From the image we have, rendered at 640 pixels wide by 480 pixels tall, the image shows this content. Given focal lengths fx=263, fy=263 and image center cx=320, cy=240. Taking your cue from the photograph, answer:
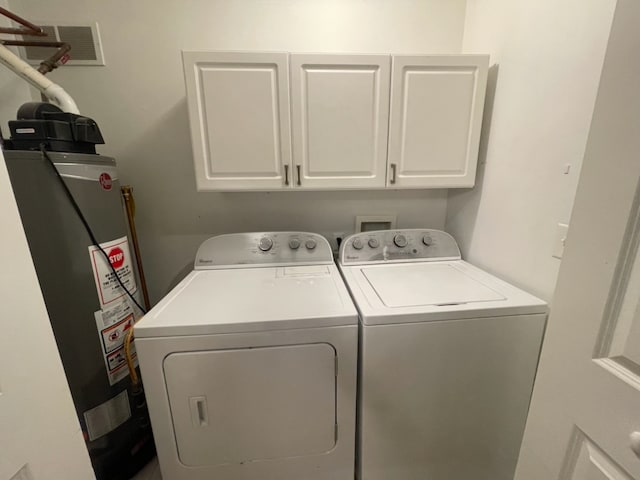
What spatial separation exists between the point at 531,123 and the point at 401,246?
81 centimetres

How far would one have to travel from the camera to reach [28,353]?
0.59 meters

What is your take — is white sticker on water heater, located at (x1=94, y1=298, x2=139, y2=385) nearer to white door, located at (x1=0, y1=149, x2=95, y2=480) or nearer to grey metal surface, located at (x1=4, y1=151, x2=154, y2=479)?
grey metal surface, located at (x1=4, y1=151, x2=154, y2=479)

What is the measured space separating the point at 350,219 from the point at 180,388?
1.27 m

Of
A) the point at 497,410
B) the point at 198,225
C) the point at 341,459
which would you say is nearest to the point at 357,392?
the point at 341,459

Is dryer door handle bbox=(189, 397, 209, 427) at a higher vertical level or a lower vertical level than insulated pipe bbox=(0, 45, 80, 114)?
lower

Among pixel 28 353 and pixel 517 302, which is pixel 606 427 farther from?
pixel 28 353

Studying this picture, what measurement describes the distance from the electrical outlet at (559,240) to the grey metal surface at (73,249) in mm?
1889

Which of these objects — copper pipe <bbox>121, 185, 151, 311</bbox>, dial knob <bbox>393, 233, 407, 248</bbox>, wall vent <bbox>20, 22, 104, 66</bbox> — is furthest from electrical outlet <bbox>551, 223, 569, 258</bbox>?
wall vent <bbox>20, 22, 104, 66</bbox>

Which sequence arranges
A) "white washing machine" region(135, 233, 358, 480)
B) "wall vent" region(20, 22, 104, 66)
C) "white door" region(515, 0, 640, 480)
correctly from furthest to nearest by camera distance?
"wall vent" region(20, 22, 104, 66), "white washing machine" region(135, 233, 358, 480), "white door" region(515, 0, 640, 480)

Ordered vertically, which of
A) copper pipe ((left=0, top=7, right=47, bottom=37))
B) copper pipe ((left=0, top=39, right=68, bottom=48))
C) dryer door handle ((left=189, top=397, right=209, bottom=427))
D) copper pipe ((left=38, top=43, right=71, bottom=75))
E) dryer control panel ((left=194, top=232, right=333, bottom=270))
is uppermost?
copper pipe ((left=0, top=7, right=47, bottom=37))

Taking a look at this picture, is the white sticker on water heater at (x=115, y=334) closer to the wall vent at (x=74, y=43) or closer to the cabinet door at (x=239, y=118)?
the cabinet door at (x=239, y=118)

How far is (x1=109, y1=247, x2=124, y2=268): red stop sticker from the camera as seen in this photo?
118 cm

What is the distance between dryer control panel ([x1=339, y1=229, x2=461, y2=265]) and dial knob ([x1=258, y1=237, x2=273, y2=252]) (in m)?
0.41

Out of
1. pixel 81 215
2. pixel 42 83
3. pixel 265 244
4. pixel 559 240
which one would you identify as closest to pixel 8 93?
pixel 42 83
